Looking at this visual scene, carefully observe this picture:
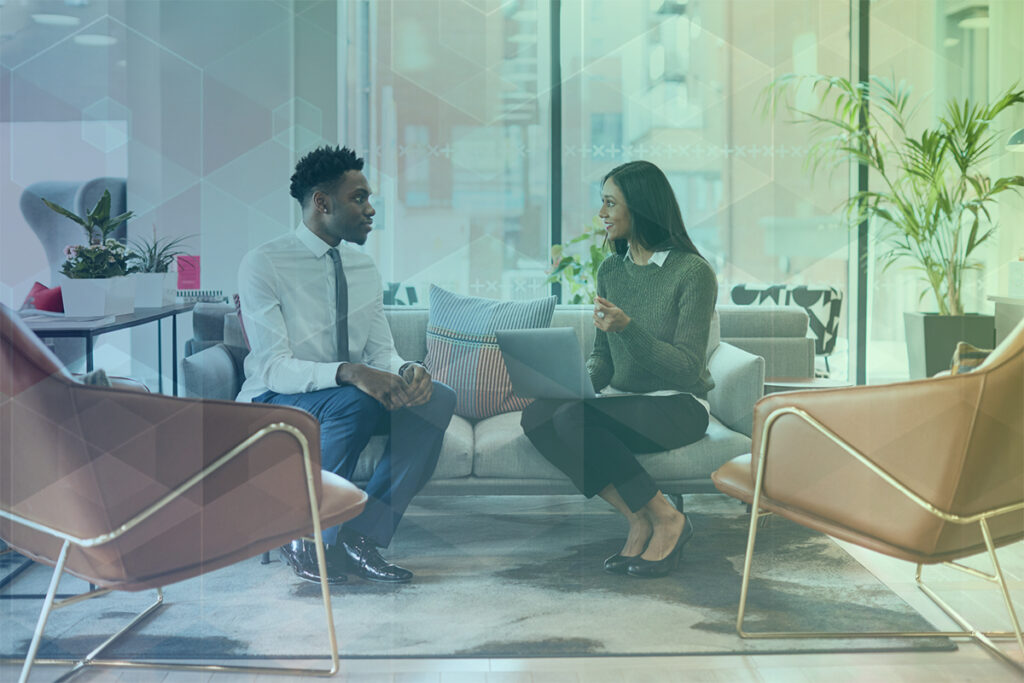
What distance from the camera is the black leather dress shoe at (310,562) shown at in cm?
215

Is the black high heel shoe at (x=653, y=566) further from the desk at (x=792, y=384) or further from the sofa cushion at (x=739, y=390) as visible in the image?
the desk at (x=792, y=384)

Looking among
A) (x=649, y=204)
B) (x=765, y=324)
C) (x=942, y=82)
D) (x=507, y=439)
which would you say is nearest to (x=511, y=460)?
(x=507, y=439)

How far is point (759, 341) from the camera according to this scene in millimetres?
2848

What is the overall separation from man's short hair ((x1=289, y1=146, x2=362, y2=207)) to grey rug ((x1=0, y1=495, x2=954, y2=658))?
96 centimetres

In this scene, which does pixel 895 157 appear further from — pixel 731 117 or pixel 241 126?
pixel 241 126

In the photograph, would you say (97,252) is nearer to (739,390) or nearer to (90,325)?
(90,325)

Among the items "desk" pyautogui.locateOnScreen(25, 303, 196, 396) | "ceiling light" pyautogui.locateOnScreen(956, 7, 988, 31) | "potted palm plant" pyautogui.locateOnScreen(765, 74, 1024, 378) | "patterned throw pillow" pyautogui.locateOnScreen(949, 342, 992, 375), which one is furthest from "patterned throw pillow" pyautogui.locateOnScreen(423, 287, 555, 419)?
"ceiling light" pyautogui.locateOnScreen(956, 7, 988, 31)

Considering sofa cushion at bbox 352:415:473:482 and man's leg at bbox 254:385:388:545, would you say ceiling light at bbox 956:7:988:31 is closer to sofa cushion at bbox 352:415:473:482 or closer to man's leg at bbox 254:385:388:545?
sofa cushion at bbox 352:415:473:482

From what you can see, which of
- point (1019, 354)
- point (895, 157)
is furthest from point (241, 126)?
point (895, 157)

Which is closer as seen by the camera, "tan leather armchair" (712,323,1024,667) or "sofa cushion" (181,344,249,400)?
"tan leather armchair" (712,323,1024,667)

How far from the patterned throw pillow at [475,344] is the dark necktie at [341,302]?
314 millimetres

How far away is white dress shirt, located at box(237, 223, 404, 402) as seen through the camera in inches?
89.4

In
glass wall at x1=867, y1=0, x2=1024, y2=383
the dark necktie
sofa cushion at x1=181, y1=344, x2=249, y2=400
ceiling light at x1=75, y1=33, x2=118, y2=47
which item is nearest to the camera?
sofa cushion at x1=181, y1=344, x2=249, y2=400

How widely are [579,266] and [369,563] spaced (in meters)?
1.54
